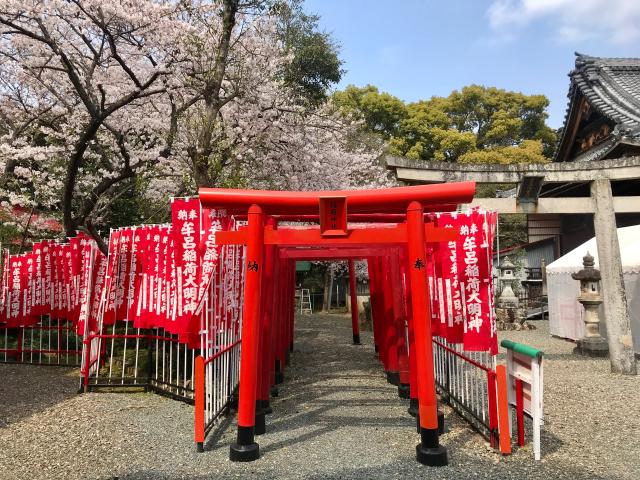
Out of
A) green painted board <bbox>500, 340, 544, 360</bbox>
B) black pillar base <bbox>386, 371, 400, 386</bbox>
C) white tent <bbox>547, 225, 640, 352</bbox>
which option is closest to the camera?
green painted board <bbox>500, 340, 544, 360</bbox>

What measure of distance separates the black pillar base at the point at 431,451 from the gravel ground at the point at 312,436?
0.31 feet

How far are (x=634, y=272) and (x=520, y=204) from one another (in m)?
4.47

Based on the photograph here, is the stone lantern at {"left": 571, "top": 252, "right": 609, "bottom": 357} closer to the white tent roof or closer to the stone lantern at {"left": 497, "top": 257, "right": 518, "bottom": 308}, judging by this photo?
the white tent roof

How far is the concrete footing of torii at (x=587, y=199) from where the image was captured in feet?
27.9

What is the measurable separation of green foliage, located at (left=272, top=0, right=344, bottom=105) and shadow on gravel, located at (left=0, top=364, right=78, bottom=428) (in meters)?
14.7

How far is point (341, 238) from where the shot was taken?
4.96 m

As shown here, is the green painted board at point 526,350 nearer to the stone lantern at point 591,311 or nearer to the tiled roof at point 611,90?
the stone lantern at point 591,311

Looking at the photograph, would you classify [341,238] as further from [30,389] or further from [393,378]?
[30,389]

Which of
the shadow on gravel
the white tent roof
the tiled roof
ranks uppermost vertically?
the tiled roof

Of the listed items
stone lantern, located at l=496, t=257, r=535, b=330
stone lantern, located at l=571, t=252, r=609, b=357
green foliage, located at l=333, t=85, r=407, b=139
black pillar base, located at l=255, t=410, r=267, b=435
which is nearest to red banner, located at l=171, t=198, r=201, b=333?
black pillar base, located at l=255, t=410, r=267, b=435

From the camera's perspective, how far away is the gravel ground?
461 cm

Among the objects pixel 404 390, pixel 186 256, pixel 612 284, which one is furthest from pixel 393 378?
pixel 612 284

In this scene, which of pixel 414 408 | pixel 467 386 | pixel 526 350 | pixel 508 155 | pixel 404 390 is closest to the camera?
Result: pixel 526 350

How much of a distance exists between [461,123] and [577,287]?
24.5 metres
